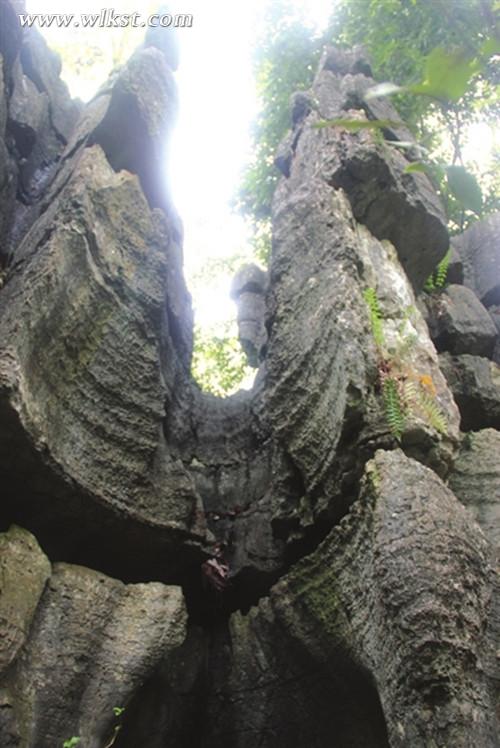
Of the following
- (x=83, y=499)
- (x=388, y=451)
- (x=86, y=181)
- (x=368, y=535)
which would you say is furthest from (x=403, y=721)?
(x=86, y=181)

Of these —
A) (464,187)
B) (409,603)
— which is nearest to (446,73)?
(464,187)

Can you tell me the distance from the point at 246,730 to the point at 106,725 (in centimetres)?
141

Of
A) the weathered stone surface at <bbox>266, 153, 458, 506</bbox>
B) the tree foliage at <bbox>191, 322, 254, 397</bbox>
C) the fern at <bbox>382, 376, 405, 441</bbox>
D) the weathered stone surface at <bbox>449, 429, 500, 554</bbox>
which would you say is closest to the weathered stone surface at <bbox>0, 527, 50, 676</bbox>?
the weathered stone surface at <bbox>266, 153, 458, 506</bbox>

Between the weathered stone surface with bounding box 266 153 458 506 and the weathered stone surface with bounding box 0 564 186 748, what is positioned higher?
the weathered stone surface with bounding box 266 153 458 506

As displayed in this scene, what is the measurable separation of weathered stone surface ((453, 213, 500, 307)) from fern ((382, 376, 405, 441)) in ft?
15.6

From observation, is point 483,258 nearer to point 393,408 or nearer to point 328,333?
point 328,333

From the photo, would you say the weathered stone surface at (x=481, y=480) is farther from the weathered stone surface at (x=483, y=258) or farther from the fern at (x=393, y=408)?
the weathered stone surface at (x=483, y=258)

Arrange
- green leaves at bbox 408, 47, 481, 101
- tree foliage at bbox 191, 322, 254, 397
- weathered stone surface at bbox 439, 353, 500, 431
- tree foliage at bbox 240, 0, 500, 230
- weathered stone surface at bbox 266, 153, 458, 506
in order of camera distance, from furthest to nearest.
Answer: tree foliage at bbox 191, 322, 254, 397
tree foliage at bbox 240, 0, 500, 230
weathered stone surface at bbox 439, 353, 500, 431
weathered stone surface at bbox 266, 153, 458, 506
green leaves at bbox 408, 47, 481, 101

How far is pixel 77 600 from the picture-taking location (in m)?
4.89

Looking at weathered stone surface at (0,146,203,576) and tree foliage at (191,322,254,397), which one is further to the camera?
tree foliage at (191,322,254,397)

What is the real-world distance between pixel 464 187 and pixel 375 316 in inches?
186

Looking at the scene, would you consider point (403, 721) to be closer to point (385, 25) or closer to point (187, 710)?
point (187, 710)

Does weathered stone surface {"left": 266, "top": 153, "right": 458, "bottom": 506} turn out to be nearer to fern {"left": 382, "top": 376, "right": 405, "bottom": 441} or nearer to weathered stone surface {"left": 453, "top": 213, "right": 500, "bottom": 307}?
fern {"left": 382, "top": 376, "right": 405, "bottom": 441}

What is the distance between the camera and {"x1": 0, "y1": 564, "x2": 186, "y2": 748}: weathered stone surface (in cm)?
441
